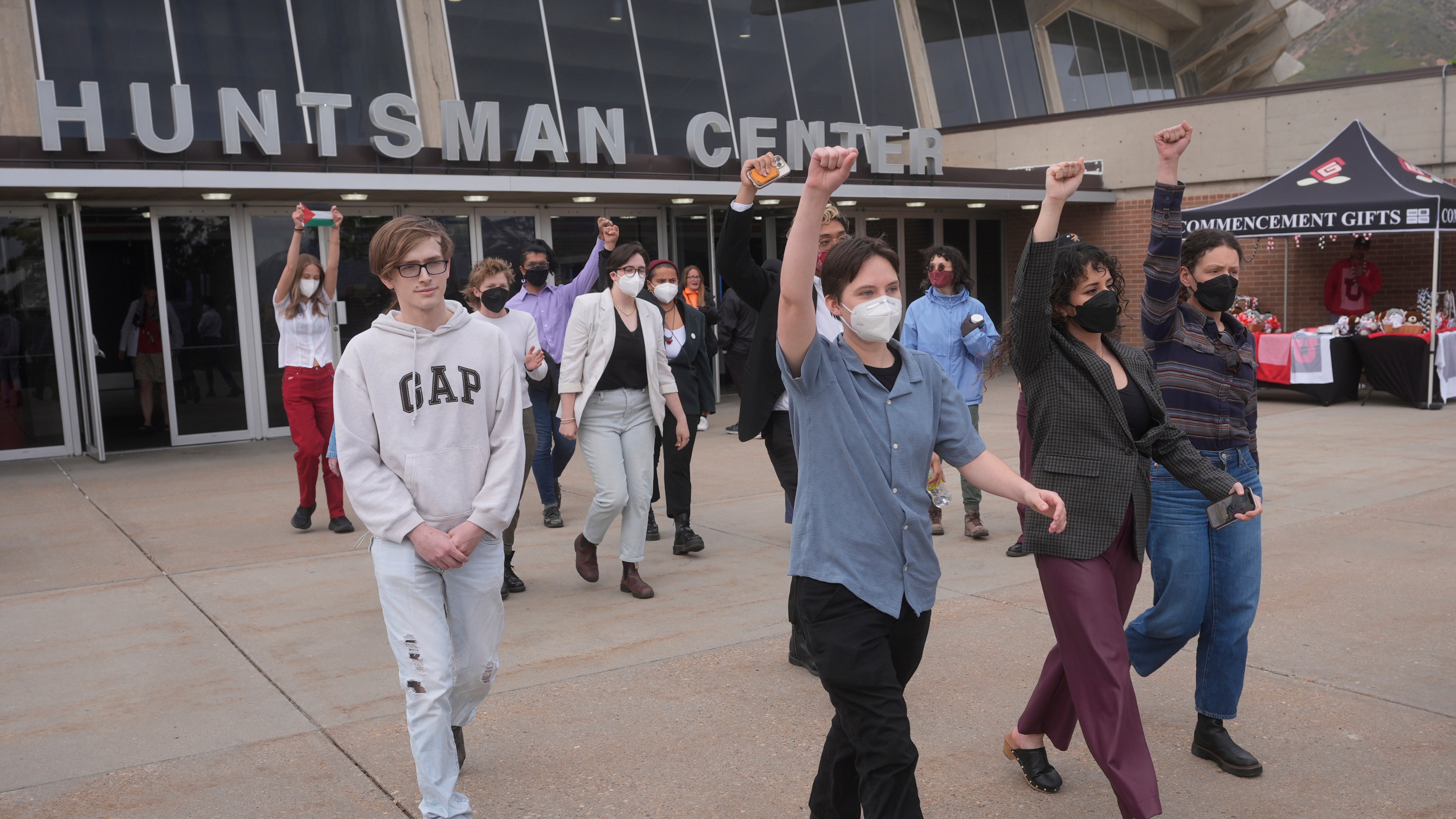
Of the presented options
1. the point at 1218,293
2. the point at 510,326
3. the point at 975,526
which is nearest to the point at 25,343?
the point at 510,326

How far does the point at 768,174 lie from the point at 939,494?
4.56 meters

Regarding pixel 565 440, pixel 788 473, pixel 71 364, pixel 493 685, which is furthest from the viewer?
pixel 71 364

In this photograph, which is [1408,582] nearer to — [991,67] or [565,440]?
[565,440]

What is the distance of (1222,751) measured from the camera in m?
3.68

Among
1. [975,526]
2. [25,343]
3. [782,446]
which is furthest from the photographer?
[25,343]

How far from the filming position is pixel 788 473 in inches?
198

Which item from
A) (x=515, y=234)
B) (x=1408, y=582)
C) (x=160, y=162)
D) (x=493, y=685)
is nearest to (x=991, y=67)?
(x=515, y=234)

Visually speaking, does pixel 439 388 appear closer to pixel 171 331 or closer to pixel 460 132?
pixel 460 132

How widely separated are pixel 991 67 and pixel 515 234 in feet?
43.3

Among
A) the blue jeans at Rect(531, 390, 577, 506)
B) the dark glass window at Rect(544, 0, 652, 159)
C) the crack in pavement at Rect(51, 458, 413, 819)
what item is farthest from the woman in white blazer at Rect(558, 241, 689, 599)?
the dark glass window at Rect(544, 0, 652, 159)

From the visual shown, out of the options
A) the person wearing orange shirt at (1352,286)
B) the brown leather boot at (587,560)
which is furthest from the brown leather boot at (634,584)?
the person wearing orange shirt at (1352,286)

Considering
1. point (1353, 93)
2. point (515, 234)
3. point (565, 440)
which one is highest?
point (1353, 93)

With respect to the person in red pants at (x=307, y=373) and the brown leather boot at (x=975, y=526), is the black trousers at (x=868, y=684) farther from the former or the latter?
the person in red pants at (x=307, y=373)

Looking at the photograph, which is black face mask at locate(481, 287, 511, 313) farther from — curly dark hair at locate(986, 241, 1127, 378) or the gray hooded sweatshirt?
curly dark hair at locate(986, 241, 1127, 378)
